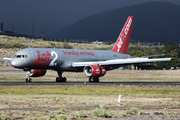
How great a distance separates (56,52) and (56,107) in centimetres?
2762

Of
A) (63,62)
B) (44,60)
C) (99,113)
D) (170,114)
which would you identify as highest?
(44,60)

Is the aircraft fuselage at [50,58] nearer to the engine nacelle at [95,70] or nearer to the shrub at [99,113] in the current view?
the engine nacelle at [95,70]

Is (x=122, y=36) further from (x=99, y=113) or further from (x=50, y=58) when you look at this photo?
(x=99, y=113)

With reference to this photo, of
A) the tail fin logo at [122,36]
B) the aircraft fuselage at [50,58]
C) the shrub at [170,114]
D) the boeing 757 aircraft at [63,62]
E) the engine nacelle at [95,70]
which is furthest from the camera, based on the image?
the tail fin logo at [122,36]

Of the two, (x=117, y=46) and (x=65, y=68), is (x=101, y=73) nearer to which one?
(x=65, y=68)

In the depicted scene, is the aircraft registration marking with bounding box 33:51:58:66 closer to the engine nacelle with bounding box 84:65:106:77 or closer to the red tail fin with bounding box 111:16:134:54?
the engine nacelle with bounding box 84:65:106:77

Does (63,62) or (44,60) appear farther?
(63,62)

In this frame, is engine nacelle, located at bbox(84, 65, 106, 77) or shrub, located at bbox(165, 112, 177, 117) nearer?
shrub, located at bbox(165, 112, 177, 117)

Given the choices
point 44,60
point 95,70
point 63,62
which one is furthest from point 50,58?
point 95,70

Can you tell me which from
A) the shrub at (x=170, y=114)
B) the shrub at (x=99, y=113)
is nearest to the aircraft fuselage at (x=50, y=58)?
the shrub at (x=99, y=113)

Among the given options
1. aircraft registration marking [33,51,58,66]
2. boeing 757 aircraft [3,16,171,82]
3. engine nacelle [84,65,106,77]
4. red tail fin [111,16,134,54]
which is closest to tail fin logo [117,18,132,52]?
red tail fin [111,16,134,54]

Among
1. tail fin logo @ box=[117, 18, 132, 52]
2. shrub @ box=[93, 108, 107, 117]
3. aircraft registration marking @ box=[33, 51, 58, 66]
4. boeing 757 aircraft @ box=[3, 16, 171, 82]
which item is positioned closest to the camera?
shrub @ box=[93, 108, 107, 117]

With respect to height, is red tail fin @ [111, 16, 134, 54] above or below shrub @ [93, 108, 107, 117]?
above

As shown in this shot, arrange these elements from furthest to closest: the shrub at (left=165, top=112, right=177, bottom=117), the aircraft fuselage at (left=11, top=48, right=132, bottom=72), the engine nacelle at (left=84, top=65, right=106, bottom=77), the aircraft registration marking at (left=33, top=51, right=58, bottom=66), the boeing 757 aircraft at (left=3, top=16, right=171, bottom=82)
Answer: the engine nacelle at (left=84, top=65, right=106, bottom=77) → the aircraft registration marking at (left=33, top=51, right=58, bottom=66) → the boeing 757 aircraft at (left=3, top=16, right=171, bottom=82) → the aircraft fuselage at (left=11, top=48, right=132, bottom=72) → the shrub at (left=165, top=112, right=177, bottom=117)
